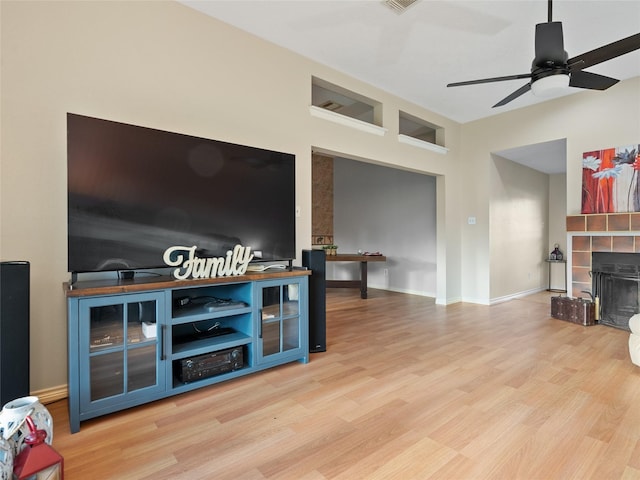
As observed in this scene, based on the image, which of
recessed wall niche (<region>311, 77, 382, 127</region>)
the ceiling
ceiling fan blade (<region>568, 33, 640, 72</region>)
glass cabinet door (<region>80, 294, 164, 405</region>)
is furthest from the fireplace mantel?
glass cabinet door (<region>80, 294, 164, 405</region>)

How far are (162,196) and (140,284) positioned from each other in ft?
2.04

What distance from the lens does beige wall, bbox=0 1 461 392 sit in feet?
6.52

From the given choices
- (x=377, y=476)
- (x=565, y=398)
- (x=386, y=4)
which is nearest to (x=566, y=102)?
(x=386, y=4)

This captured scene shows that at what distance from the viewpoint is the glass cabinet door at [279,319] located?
8.28ft

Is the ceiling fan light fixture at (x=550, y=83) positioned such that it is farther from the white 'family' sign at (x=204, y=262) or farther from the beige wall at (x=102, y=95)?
the white 'family' sign at (x=204, y=262)

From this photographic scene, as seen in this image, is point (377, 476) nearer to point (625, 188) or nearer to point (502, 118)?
point (625, 188)

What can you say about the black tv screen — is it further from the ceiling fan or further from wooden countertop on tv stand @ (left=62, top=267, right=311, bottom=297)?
the ceiling fan

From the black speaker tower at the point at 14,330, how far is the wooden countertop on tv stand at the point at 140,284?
20 centimetres

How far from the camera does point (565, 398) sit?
2.12 metres

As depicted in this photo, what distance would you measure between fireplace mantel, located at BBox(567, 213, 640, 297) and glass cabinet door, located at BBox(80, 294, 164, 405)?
4.80 meters

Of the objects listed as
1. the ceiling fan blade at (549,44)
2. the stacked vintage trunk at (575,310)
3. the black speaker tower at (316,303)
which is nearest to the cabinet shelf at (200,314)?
the black speaker tower at (316,303)

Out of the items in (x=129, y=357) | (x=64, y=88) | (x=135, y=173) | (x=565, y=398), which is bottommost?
(x=565, y=398)

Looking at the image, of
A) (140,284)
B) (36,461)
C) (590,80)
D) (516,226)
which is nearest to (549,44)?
(590,80)

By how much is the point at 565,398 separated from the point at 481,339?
1.25 m
